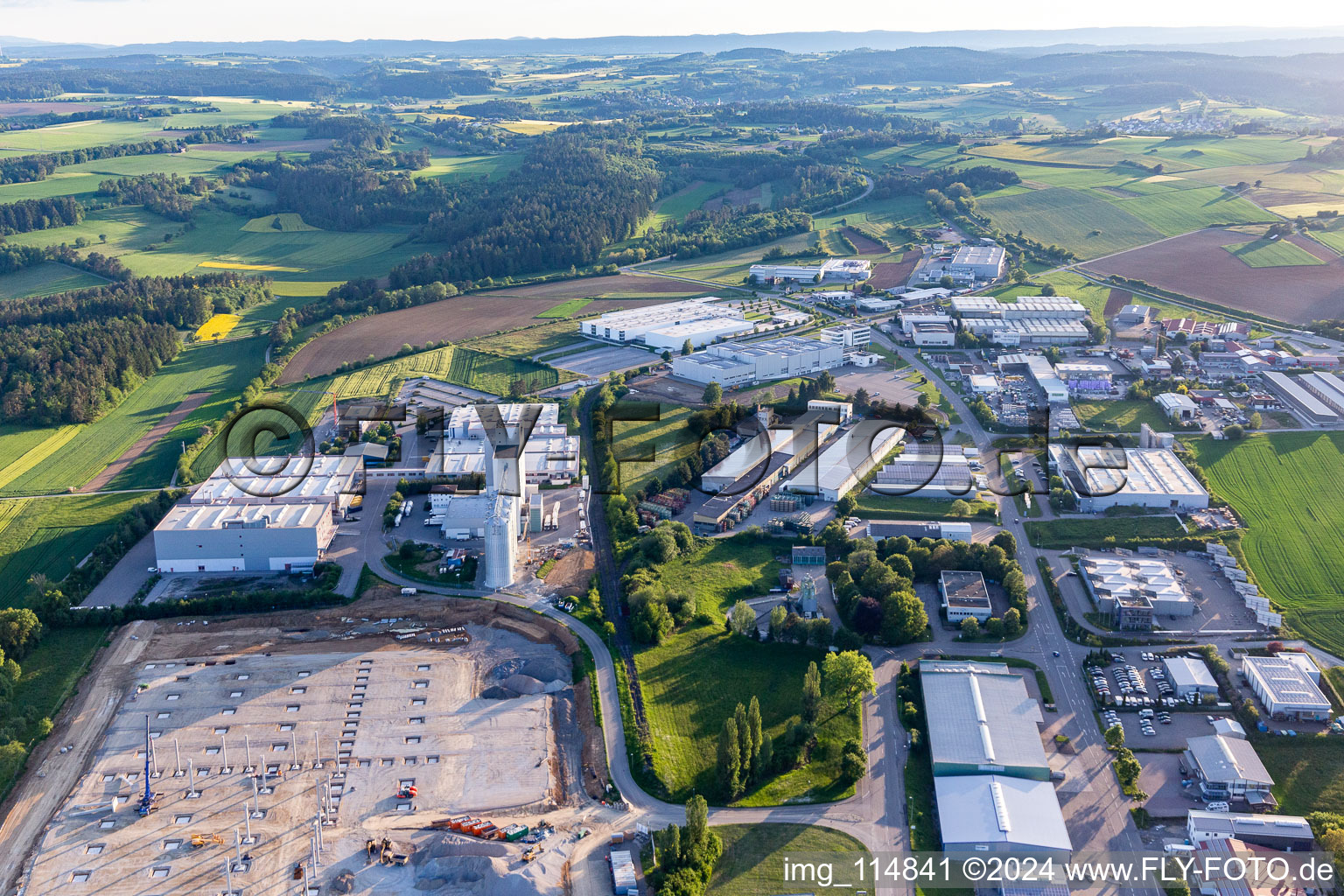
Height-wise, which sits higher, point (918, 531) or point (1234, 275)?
point (1234, 275)

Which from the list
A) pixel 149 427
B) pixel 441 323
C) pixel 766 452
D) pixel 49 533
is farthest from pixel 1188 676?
pixel 441 323

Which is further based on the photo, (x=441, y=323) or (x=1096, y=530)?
(x=441, y=323)

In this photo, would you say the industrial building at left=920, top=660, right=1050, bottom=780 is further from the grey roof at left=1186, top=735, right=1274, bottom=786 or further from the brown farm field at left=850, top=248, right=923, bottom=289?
the brown farm field at left=850, top=248, right=923, bottom=289

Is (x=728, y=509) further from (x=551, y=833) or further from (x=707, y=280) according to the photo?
(x=707, y=280)

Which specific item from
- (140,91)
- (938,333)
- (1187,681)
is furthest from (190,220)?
(140,91)

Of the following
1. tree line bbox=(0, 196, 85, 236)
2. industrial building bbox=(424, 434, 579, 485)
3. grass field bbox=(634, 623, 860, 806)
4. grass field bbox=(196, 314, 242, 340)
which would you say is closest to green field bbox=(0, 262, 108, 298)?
tree line bbox=(0, 196, 85, 236)

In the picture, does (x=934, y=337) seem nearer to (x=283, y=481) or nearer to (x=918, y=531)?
(x=918, y=531)
